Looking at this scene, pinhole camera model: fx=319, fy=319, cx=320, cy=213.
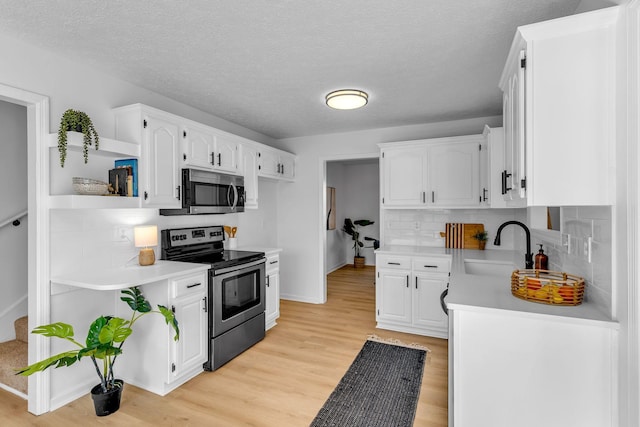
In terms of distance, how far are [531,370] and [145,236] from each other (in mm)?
2822

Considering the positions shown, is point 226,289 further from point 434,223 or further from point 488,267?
point 434,223

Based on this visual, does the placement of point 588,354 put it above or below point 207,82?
below

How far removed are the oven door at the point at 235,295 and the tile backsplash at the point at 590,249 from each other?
260cm

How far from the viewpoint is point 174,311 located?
98.0 inches

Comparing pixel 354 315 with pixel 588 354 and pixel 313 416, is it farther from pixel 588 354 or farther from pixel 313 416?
pixel 588 354

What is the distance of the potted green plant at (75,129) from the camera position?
2.11 meters

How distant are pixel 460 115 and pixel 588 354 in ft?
10.0

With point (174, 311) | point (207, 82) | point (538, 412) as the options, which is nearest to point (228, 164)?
point (207, 82)

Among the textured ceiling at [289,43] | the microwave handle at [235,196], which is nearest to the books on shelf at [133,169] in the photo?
the textured ceiling at [289,43]

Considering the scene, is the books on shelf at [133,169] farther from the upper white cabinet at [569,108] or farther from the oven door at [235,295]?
the upper white cabinet at [569,108]

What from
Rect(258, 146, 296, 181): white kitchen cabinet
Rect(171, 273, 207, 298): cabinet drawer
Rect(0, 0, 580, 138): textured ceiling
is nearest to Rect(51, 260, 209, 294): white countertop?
Rect(171, 273, 207, 298): cabinet drawer

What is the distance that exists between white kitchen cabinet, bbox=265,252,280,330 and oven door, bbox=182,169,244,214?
754 millimetres

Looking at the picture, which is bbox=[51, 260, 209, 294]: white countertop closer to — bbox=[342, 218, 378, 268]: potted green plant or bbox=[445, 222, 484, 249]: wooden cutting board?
bbox=[445, 222, 484, 249]: wooden cutting board

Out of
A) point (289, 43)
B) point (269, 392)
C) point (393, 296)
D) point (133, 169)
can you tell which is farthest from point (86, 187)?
point (393, 296)
